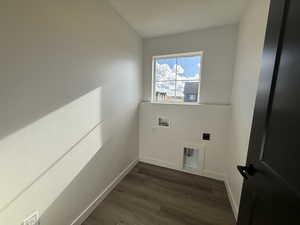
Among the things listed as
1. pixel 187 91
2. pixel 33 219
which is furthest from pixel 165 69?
pixel 33 219

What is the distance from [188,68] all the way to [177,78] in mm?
251

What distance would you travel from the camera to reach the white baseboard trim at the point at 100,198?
4.81ft

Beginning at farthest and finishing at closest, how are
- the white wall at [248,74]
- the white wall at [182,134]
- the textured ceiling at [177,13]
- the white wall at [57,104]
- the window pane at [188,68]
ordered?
the window pane at [188,68] → the white wall at [182,134] → the textured ceiling at [177,13] → the white wall at [248,74] → the white wall at [57,104]

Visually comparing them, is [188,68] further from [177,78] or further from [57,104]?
[57,104]

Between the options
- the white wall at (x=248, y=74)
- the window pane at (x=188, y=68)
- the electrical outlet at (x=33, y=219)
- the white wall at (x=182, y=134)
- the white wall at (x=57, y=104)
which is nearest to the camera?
the white wall at (x=57, y=104)

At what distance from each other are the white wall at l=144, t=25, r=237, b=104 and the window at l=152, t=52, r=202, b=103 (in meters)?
0.11

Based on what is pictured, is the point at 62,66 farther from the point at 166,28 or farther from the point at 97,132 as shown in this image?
the point at 166,28

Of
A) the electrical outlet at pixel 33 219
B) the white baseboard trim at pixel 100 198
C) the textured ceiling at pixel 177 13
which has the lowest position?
the white baseboard trim at pixel 100 198

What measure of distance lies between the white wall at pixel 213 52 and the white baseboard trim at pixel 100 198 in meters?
1.80

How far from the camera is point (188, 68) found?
2.36m

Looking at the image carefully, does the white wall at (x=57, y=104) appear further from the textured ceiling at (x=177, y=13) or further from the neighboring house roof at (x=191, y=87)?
the neighboring house roof at (x=191, y=87)

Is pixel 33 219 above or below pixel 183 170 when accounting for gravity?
above

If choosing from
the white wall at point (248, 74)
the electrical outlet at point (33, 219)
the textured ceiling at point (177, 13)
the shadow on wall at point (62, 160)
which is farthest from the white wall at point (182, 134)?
the electrical outlet at point (33, 219)

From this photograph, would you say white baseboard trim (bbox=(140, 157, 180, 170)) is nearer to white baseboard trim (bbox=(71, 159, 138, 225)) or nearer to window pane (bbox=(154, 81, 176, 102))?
white baseboard trim (bbox=(71, 159, 138, 225))
